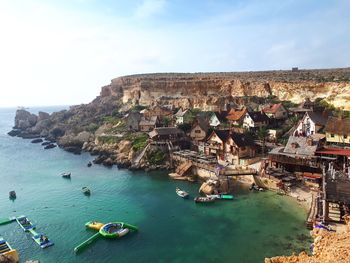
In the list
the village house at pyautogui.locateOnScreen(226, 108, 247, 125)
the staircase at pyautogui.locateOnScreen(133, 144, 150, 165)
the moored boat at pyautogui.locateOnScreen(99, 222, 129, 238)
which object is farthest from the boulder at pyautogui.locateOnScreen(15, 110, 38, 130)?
the moored boat at pyautogui.locateOnScreen(99, 222, 129, 238)

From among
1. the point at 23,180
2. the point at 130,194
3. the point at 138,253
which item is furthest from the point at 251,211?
the point at 23,180

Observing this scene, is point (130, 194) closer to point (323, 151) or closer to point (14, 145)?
point (323, 151)

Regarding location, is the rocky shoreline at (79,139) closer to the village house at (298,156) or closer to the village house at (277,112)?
the village house at (298,156)

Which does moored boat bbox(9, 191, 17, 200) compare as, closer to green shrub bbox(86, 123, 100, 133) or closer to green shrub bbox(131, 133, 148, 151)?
green shrub bbox(131, 133, 148, 151)

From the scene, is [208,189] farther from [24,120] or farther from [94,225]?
[24,120]

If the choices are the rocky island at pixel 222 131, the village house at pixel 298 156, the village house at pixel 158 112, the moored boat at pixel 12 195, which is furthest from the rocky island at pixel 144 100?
the village house at pixel 298 156

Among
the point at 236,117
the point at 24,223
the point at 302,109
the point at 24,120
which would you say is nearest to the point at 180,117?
the point at 236,117
